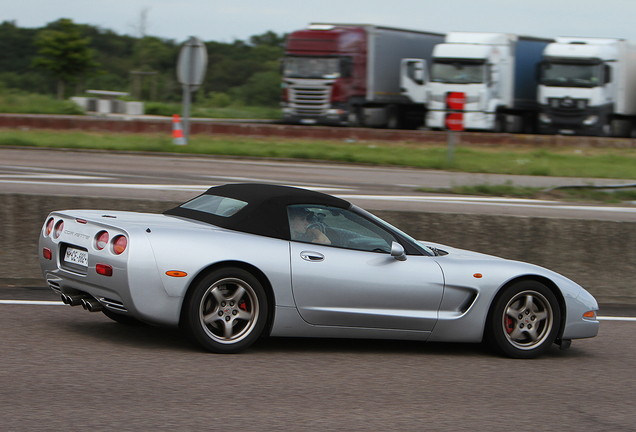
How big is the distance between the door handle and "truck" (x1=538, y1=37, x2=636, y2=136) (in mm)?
25070

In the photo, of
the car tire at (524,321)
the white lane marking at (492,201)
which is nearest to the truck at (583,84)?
the white lane marking at (492,201)

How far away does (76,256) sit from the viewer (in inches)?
217

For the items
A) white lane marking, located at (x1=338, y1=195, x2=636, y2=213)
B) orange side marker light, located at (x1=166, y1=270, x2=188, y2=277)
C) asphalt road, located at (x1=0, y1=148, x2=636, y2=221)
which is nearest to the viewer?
orange side marker light, located at (x1=166, y1=270, x2=188, y2=277)

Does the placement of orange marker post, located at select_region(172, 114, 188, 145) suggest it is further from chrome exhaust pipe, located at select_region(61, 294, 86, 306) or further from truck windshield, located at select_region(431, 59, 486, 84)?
chrome exhaust pipe, located at select_region(61, 294, 86, 306)

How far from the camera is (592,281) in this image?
28.2ft

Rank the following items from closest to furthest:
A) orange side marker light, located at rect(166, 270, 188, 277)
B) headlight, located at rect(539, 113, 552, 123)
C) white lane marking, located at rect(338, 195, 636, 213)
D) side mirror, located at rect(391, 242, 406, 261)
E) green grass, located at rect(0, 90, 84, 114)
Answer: orange side marker light, located at rect(166, 270, 188, 277) → side mirror, located at rect(391, 242, 406, 261) → white lane marking, located at rect(338, 195, 636, 213) → headlight, located at rect(539, 113, 552, 123) → green grass, located at rect(0, 90, 84, 114)

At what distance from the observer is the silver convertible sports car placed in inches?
207

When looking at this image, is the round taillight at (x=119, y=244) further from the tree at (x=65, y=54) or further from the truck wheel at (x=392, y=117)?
the tree at (x=65, y=54)

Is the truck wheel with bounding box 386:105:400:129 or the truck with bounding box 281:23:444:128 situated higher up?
the truck with bounding box 281:23:444:128

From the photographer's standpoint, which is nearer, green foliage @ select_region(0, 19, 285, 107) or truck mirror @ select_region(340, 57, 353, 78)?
truck mirror @ select_region(340, 57, 353, 78)

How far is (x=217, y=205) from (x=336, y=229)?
2.88 ft

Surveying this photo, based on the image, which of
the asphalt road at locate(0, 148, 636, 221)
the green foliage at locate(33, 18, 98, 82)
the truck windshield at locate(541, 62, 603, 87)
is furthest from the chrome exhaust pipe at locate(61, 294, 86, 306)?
the green foliage at locate(33, 18, 98, 82)

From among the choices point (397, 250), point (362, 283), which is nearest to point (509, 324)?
point (397, 250)

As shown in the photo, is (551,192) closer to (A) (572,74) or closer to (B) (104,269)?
(B) (104,269)
